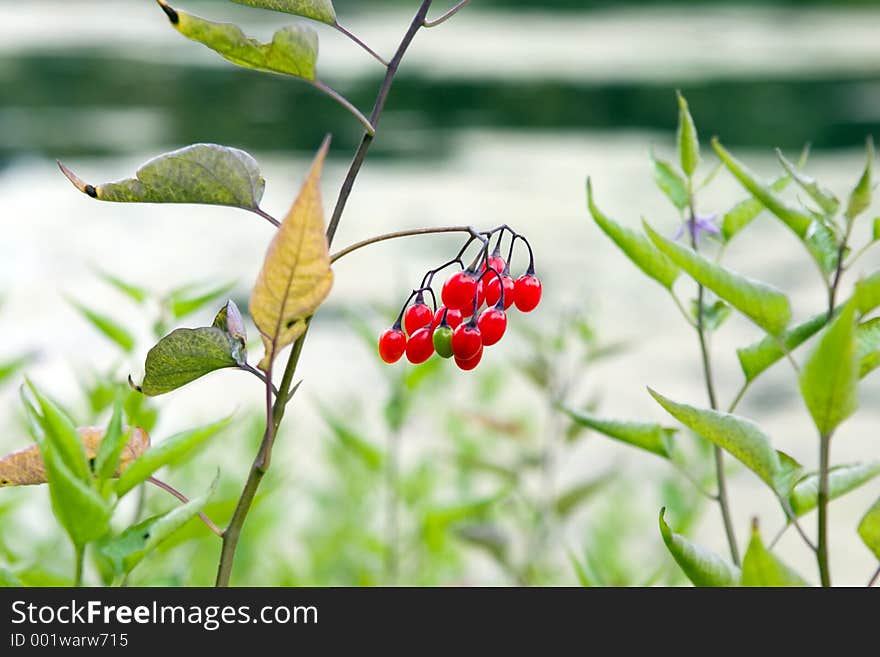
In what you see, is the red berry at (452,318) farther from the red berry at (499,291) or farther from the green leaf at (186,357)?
the green leaf at (186,357)

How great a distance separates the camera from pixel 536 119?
8359 millimetres

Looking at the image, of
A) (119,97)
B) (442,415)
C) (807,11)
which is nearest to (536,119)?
(119,97)

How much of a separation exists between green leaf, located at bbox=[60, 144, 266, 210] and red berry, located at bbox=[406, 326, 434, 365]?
0.51 feet

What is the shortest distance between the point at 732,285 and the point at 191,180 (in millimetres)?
311

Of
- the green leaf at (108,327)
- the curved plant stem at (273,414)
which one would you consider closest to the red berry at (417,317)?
the curved plant stem at (273,414)

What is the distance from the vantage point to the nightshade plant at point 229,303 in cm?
63

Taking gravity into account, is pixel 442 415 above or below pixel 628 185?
below

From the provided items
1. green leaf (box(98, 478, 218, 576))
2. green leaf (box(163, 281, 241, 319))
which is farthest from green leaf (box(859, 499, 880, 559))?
green leaf (box(163, 281, 241, 319))

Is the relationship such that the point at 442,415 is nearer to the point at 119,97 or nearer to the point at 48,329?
the point at 48,329

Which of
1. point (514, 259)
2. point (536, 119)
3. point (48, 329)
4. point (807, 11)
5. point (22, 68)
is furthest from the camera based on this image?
point (807, 11)

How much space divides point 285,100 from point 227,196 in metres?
8.30

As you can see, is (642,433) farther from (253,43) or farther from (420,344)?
(253,43)

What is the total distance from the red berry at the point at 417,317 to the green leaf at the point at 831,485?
26cm

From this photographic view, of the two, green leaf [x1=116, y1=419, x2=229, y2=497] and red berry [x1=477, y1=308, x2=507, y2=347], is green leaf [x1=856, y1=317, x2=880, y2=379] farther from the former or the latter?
green leaf [x1=116, y1=419, x2=229, y2=497]
